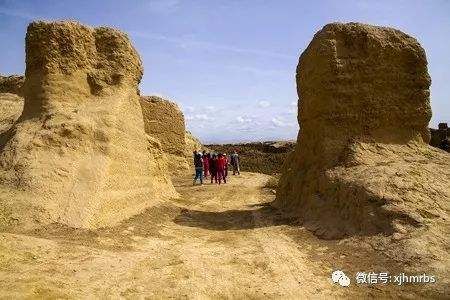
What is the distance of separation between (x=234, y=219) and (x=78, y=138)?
13.0ft

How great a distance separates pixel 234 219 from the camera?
1006 cm

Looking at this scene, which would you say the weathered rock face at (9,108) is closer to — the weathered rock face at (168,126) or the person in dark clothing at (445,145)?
the weathered rock face at (168,126)

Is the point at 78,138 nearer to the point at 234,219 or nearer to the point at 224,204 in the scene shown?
the point at 234,219

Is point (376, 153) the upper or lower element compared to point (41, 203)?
upper

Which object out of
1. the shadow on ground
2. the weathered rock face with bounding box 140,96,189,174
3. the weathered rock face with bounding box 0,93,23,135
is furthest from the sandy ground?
the weathered rock face with bounding box 140,96,189,174

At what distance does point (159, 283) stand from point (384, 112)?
22.1ft

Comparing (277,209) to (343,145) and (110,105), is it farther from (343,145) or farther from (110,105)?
(110,105)

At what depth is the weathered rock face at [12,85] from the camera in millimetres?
22297

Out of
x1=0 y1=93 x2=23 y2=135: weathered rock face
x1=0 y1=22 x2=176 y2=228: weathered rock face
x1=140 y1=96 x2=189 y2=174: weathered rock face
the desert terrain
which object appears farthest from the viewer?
x1=140 y1=96 x2=189 y2=174: weathered rock face

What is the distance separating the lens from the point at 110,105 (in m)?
9.65

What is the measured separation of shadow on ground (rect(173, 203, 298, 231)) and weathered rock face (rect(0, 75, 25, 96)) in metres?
15.7

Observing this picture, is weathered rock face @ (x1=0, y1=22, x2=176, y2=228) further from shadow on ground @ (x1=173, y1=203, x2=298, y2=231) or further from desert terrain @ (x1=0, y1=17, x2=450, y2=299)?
shadow on ground @ (x1=173, y1=203, x2=298, y2=231)

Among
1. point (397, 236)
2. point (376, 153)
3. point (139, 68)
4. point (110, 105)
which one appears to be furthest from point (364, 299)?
point (139, 68)

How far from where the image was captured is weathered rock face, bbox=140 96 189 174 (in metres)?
19.7
